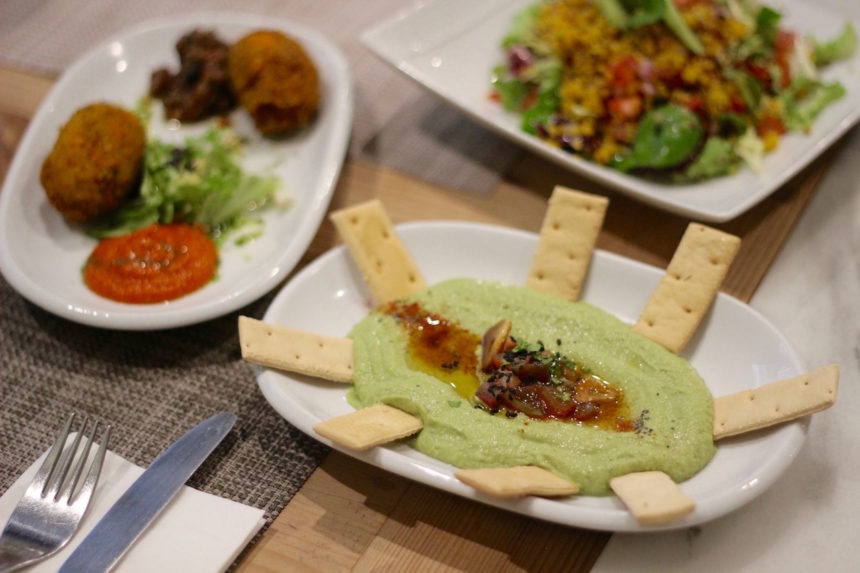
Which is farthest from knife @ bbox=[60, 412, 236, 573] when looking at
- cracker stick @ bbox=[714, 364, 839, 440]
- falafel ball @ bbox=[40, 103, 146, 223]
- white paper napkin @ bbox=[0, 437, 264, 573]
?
cracker stick @ bbox=[714, 364, 839, 440]

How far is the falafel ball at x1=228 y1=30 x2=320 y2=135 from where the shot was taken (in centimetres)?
383

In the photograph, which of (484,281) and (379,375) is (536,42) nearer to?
(484,281)

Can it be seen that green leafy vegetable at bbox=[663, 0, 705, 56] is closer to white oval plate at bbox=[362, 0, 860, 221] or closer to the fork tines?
white oval plate at bbox=[362, 0, 860, 221]

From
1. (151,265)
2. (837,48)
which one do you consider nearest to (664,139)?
(837,48)

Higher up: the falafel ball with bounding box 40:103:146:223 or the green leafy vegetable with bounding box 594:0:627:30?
the green leafy vegetable with bounding box 594:0:627:30

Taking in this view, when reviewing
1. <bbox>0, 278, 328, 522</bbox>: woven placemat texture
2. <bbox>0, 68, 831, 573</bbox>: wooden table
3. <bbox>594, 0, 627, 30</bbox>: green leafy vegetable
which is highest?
<bbox>594, 0, 627, 30</bbox>: green leafy vegetable

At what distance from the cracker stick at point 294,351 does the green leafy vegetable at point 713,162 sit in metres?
1.78

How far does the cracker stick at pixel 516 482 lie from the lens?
217cm

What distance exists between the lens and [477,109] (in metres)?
3.87

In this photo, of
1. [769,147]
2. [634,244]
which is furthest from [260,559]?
[769,147]

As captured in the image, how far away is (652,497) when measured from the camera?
7.15ft

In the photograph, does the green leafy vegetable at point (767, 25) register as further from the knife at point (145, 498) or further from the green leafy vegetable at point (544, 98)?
the knife at point (145, 498)

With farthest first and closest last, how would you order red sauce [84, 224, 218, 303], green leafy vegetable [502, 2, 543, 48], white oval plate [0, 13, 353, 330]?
green leafy vegetable [502, 2, 543, 48]
red sauce [84, 224, 218, 303]
white oval plate [0, 13, 353, 330]

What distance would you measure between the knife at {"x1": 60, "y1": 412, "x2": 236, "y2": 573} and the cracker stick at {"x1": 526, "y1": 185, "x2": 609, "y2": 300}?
1.27 metres
